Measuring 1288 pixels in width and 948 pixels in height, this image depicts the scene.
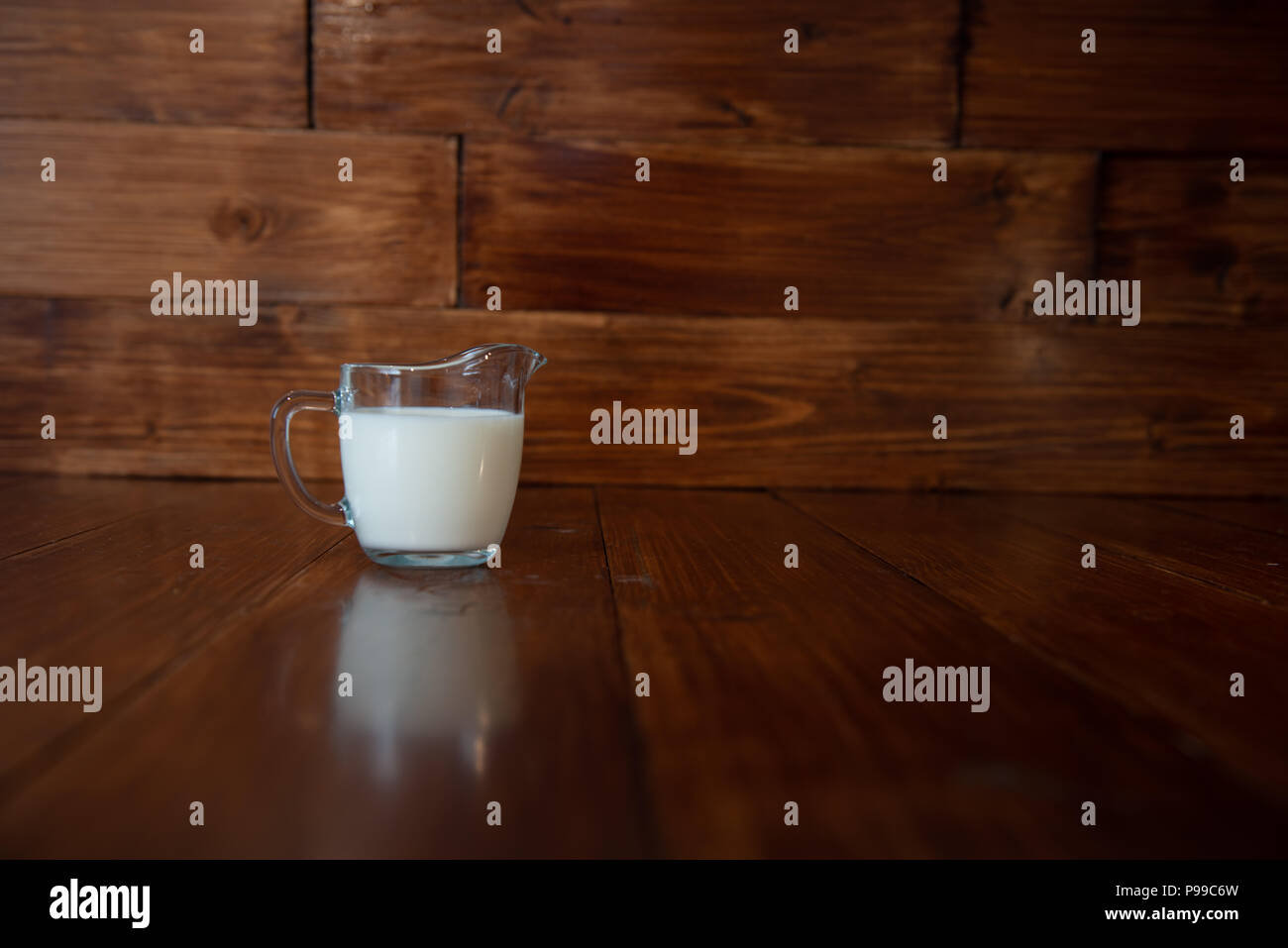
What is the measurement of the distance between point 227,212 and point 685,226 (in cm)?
60

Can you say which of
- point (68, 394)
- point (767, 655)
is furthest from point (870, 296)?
point (68, 394)

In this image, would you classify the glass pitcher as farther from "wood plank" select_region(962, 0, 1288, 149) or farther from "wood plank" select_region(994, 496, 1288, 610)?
"wood plank" select_region(962, 0, 1288, 149)

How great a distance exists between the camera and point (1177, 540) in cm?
102

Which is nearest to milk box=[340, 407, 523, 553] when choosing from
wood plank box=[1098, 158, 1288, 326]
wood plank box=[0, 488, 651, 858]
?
wood plank box=[0, 488, 651, 858]

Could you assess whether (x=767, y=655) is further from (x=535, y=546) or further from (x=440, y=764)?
(x=535, y=546)

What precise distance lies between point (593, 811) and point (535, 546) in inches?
21.3

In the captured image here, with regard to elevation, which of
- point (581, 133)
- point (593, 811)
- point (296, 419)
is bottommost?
point (593, 811)

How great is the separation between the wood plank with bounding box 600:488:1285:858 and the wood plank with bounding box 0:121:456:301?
0.81 metres

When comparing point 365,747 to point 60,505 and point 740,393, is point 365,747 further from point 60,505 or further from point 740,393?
point 740,393

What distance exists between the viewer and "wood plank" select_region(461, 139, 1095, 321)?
1.36 metres

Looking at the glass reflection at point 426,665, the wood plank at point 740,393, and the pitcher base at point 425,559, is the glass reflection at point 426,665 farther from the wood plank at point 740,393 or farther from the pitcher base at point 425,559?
the wood plank at point 740,393

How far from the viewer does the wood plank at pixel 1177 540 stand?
81cm

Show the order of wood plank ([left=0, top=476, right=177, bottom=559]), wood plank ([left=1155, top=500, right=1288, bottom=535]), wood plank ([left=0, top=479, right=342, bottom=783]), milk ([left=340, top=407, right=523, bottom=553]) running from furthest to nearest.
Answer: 1. wood plank ([left=1155, top=500, right=1288, bottom=535])
2. wood plank ([left=0, top=476, right=177, bottom=559])
3. milk ([left=340, top=407, right=523, bottom=553])
4. wood plank ([left=0, top=479, right=342, bottom=783])

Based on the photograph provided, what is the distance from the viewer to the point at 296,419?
4.48 ft
